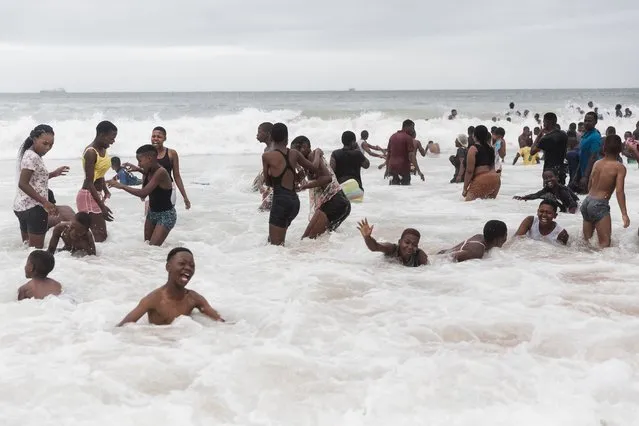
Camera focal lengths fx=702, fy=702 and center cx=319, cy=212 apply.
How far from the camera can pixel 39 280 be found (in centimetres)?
593

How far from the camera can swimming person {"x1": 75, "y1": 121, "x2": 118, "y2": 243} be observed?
25.2ft

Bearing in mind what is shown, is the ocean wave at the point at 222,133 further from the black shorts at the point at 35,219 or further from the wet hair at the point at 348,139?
the black shorts at the point at 35,219

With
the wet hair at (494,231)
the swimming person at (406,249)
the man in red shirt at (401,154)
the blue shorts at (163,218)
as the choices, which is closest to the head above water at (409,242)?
the swimming person at (406,249)

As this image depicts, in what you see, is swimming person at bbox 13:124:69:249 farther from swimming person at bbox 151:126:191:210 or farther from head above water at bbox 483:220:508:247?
head above water at bbox 483:220:508:247

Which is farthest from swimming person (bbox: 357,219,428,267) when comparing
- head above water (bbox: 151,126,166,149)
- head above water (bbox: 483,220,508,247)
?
head above water (bbox: 151,126,166,149)

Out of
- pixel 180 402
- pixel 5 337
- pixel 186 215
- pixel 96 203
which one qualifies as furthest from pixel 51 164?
pixel 180 402

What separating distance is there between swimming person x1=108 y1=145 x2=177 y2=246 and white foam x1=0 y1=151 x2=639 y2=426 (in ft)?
0.84

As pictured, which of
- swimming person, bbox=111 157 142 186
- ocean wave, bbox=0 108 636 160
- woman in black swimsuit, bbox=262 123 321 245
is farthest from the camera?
ocean wave, bbox=0 108 636 160

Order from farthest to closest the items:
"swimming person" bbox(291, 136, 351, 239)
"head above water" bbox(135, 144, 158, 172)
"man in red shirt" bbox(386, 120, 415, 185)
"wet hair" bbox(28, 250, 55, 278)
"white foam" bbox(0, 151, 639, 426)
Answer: "man in red shirt" bbox(386, 120, 415, 185) < "swimming person" bbox(291, 136, 351, 239) < "head above water" bbox(135, 144, 158, 172) < "wet hair" bbox(28, 250, 55, 278) < "white foam" bbox(0, 151, 639, 426)

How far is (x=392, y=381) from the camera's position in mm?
4402

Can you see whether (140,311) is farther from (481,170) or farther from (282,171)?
(481,170)

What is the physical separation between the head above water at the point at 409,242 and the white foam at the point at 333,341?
187mm

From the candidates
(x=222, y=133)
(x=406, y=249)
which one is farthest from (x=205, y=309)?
(x=222, y=133)

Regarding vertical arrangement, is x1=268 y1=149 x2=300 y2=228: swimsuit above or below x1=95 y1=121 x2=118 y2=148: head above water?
below
